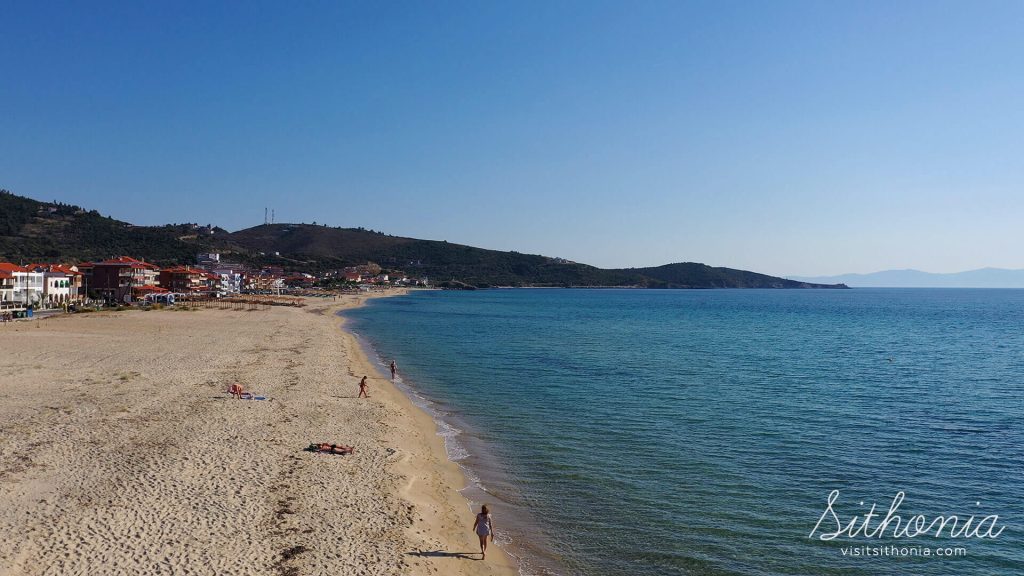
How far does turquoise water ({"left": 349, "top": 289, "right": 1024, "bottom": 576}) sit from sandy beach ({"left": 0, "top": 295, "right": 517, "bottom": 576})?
1.80 meters

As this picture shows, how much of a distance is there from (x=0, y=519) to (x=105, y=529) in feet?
6.64

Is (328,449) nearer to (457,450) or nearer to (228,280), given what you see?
(457,450)

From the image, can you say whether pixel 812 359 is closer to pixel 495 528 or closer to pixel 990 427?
pixel 990 427

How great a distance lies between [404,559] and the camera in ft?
35.0

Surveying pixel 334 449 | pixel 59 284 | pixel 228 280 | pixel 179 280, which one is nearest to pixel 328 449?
pixel 334 449

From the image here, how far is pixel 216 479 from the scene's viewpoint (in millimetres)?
13734

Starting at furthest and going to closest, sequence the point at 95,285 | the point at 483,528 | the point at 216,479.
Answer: the point at 95,285, the point at 216,479, the point at 483,528

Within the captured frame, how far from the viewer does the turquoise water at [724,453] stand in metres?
12.1

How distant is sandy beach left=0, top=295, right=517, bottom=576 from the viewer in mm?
10352

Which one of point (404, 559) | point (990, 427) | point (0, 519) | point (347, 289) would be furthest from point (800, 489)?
point (347, 289)

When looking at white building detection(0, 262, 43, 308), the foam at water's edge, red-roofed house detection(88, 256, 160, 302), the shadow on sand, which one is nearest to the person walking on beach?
the shadow on sand

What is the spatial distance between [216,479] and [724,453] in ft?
44.8

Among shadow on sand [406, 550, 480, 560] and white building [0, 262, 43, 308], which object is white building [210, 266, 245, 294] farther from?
shadow on sand [406, 550, 480, 560]

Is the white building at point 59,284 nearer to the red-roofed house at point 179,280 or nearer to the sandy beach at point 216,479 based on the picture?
the red-roofed house at point 179,280
